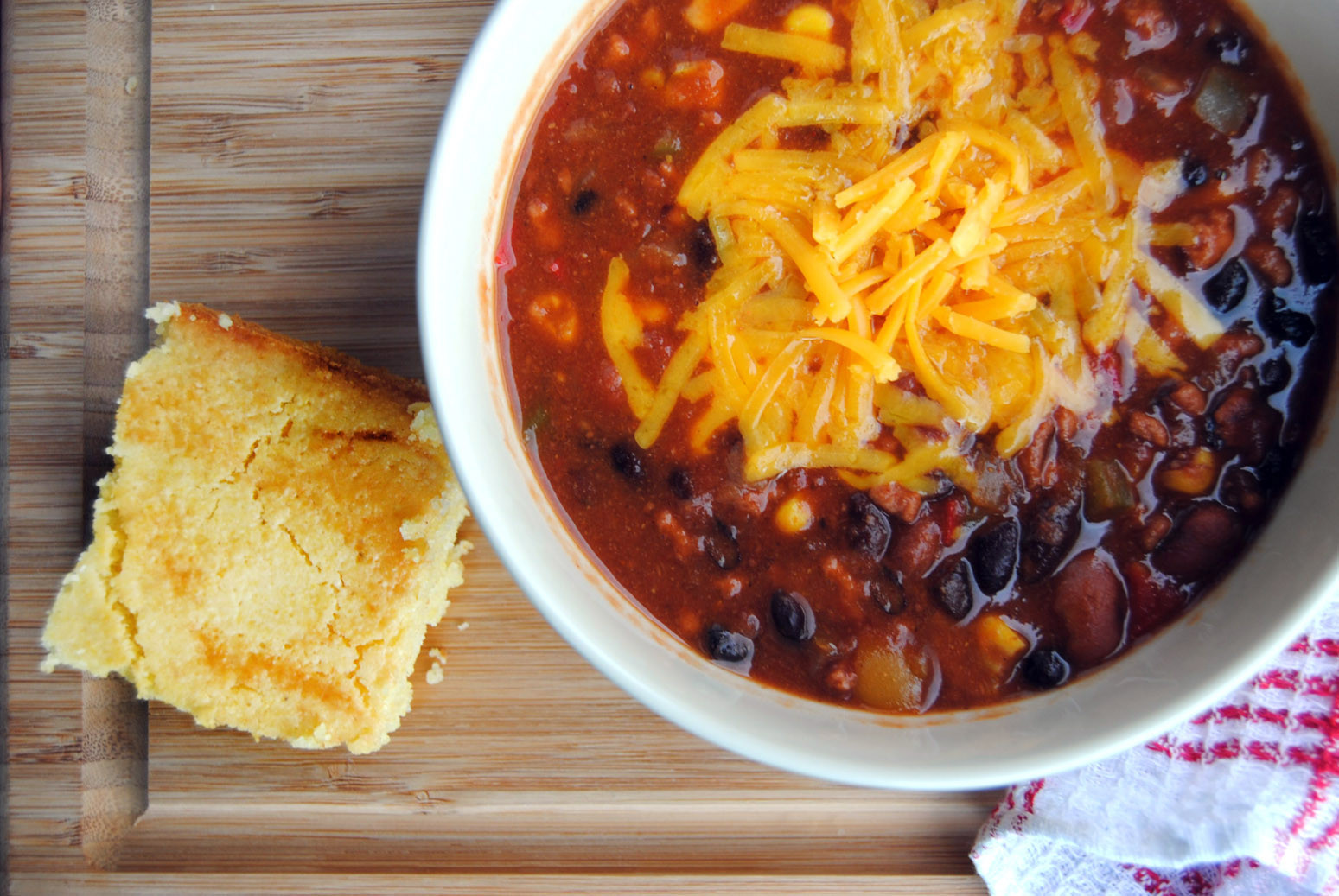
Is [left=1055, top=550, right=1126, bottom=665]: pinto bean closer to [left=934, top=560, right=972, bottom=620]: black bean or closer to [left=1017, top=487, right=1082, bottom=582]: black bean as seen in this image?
[left=1017, top=487, right=1082, bottom=582]: black bean

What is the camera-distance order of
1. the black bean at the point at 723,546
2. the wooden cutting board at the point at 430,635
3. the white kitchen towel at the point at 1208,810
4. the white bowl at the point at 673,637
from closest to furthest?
the white bowl at the point at 673,637
the black bean at the point at 723,546
the white kitchen towel at the point at 1208,810
the wooden cutting board at the point at 430,635

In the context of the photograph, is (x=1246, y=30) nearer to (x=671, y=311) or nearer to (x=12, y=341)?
(x=671, y=311)

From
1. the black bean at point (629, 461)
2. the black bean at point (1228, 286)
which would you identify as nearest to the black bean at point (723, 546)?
the black bean at point (629, 461)

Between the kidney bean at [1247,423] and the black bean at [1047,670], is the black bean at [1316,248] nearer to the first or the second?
the kidney bean at [1247,423]

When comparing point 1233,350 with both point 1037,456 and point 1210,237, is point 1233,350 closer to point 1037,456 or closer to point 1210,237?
point 1210,237

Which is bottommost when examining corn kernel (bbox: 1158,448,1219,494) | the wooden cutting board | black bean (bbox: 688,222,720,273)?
the wooden cutting board

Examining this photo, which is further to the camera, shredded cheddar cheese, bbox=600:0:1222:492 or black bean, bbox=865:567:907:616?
black bean, bbox=865:567:907:616

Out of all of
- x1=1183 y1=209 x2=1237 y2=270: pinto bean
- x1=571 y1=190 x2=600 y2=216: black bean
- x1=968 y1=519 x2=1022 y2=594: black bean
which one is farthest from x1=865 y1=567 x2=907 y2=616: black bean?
x1=571 y1=190 x2=600 y2=216: black bean
